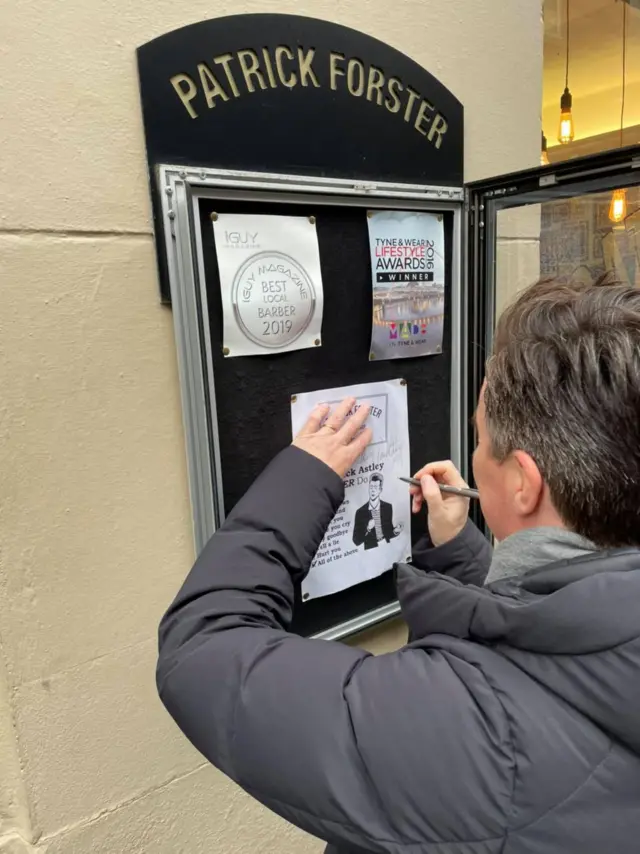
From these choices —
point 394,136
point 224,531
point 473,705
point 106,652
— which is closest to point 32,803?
point 106,652

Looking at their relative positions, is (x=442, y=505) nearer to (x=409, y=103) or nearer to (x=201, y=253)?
(x=201, y=253)

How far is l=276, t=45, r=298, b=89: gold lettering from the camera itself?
1.08 meters

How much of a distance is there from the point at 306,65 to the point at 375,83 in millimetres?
161

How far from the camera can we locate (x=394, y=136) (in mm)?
1247

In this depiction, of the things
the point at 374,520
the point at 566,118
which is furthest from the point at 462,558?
the point at 566,118

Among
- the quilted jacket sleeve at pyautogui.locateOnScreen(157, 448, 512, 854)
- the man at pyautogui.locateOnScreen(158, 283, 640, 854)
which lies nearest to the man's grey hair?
the man at pyautogui.locateOnScreen(158, 283, 640, 854)

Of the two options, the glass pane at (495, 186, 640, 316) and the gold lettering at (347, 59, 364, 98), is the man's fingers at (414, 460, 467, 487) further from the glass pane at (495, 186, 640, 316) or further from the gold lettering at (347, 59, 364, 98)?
the gold lettering at (347, 59, 364, 98)

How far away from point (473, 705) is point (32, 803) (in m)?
0.90

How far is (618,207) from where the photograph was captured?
55.4 inches

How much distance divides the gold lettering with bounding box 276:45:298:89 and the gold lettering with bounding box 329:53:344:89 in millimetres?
83

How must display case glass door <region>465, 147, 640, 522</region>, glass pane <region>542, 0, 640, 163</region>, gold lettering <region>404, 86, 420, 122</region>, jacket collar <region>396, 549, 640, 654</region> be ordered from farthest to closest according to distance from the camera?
glass pane <region>542, 0, 640, 163</region> → gold lettering <region>404, 86, 420, 122</region> → display case glass door <region>465, 147, 640, 522</region> → jacket collar <region>396, 549, 640, 654</region>

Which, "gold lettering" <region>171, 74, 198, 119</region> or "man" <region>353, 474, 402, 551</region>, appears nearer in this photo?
"gold lettering" <region>171, 74, 198, 119</region>

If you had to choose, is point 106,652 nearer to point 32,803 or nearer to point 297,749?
point 32,803

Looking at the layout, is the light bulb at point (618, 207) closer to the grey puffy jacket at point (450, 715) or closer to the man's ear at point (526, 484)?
the man's ear at point (526, 484)
